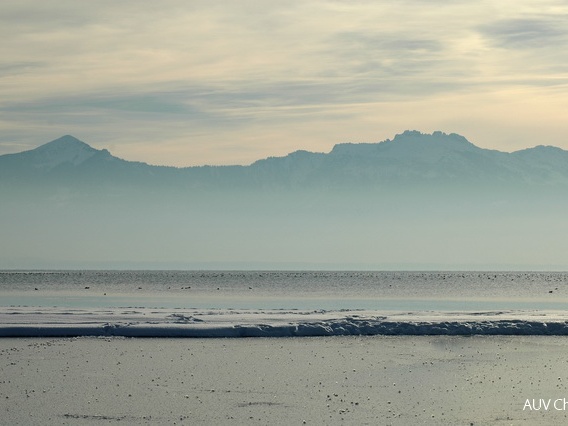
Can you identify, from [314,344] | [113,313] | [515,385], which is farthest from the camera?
[113,313]

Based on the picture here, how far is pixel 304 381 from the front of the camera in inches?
958

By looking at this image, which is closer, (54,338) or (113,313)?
(54,338)

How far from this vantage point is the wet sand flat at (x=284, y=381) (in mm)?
20250

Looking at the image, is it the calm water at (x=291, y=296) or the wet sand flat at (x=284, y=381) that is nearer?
the wet sand flat at (x=284, y=381)

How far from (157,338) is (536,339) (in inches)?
522

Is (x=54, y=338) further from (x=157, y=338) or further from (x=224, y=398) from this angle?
(x=224, y=398)

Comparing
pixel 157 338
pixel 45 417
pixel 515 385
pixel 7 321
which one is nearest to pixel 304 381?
pixel 515 385

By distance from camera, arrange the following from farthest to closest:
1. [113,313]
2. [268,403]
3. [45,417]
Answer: [113,313], [268,403], [45,417]

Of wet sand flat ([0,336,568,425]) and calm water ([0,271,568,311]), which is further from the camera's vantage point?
calm water ([0,271,568,311])

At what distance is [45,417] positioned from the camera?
65.2ft

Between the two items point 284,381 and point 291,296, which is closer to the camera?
point 284,381

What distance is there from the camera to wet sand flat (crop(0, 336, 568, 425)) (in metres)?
20.2

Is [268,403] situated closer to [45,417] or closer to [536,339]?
[45,417]

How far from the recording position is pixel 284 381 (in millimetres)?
24297
